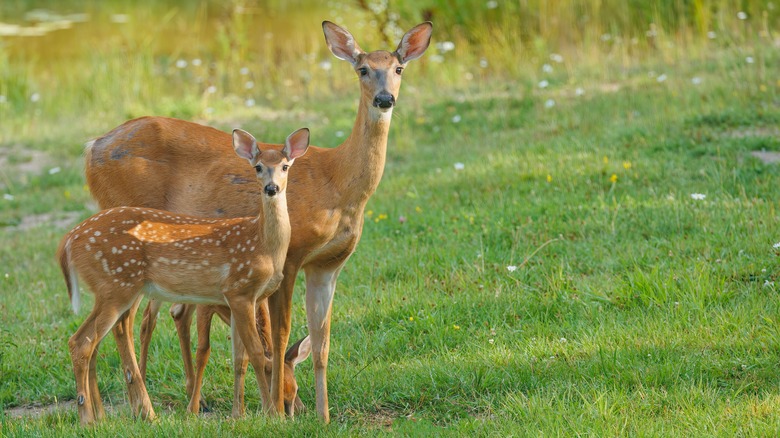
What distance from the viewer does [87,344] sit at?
5.09m

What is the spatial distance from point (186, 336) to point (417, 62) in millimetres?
9007

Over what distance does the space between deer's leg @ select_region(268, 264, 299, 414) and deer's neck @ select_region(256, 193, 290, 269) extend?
0.26m

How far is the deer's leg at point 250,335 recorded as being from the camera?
16.6ft

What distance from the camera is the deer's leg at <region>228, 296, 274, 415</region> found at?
5.06 meters

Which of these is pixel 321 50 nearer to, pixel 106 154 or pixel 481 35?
pixel 481 35

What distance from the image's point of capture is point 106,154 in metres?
5.96

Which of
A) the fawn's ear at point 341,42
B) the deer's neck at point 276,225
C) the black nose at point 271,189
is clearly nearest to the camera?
the black nose at point 271,189

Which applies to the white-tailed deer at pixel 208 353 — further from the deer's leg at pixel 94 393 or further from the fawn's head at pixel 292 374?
the deer's leg at pixel 94 393

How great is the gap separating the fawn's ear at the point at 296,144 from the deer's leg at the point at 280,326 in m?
0.58

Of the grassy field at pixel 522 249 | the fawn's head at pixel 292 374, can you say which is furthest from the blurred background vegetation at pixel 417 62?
the fawn's head at pixel 292 374

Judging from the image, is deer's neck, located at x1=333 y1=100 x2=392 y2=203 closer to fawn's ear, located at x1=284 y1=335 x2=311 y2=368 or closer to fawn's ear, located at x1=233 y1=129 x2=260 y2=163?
fawn's ear, located at x1=233 y1=129 x2=260 y2=163

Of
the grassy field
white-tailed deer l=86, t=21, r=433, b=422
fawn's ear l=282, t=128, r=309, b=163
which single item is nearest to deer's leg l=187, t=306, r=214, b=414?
the grassy field

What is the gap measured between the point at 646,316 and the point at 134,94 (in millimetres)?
9304

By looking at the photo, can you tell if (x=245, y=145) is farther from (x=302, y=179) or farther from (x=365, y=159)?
(x=365, y=159)
